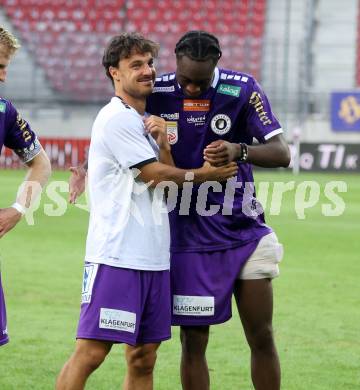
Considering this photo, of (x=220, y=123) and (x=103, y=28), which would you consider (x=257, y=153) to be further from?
(x=103, y=28)

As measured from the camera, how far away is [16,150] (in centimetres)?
511

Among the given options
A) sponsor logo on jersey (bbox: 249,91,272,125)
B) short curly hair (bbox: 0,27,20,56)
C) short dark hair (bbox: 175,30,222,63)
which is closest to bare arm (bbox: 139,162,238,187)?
sponsor logo on jersey (bbox: 249,91,272,125)

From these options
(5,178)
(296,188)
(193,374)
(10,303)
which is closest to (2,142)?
(193,374)

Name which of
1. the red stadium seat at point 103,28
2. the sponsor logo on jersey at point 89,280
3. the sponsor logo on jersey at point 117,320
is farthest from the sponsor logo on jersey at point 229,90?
the red stadium seat at point 103,28

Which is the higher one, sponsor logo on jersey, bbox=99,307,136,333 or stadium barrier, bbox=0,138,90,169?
sponsor logo on jersey, bbox=99,307,136,333

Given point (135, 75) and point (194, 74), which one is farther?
point (194, 74)

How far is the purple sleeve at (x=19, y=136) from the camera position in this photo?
4.89 m

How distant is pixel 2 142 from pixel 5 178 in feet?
62.7

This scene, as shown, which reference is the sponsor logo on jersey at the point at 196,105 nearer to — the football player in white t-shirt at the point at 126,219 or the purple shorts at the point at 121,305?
the football player in white t-shirt at the point at 126,219

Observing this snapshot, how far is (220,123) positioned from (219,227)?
1.77 feet

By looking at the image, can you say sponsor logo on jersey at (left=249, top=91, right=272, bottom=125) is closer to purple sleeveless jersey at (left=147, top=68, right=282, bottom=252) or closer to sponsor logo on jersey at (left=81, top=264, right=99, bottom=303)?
purple sleeveless jersey at (left=147, top=68, right=282, bottom=252)

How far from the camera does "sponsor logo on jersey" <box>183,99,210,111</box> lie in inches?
197

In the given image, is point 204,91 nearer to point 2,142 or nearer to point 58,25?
point 2,142

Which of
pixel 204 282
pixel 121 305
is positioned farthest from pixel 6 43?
pixel 204 282
